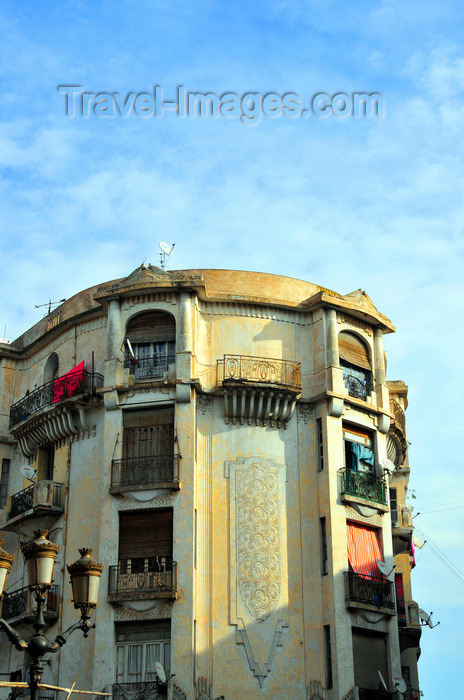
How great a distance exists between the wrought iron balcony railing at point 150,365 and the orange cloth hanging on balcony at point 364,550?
26.3 ft

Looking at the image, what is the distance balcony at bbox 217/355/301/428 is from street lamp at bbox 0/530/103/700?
53.5 feet

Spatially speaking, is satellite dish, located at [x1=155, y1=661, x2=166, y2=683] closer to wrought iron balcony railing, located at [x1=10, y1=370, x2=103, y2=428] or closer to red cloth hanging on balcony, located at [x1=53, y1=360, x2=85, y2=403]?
wrought iron balcony railing, located at [x1=10, y1=370, x2=103, y2=428]

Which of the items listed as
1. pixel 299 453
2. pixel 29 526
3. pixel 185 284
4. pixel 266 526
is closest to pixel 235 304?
pixel 185 284

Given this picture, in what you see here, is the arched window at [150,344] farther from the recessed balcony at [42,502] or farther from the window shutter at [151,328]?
the recessed balcony at [42,502]

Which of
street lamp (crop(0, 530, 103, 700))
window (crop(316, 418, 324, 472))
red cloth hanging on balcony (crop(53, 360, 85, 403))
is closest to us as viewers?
street lamp (crop(0, 530, 103, 700))

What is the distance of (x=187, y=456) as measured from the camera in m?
31.5

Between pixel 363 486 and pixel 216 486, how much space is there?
5104 mm

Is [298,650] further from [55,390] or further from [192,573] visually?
[55,390]

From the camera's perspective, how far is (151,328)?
111ft

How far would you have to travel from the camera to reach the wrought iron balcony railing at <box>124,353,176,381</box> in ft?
108

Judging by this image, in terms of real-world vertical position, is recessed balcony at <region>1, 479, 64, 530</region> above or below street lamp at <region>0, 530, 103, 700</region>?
above

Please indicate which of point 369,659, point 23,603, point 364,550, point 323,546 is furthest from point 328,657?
point 23,603

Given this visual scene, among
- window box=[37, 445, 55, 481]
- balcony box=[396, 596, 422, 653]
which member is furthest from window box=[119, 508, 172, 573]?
balcony box=[396, 596, 422, 653]

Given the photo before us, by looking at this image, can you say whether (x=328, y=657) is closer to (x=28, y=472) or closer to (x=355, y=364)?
(x=355, y=364)
